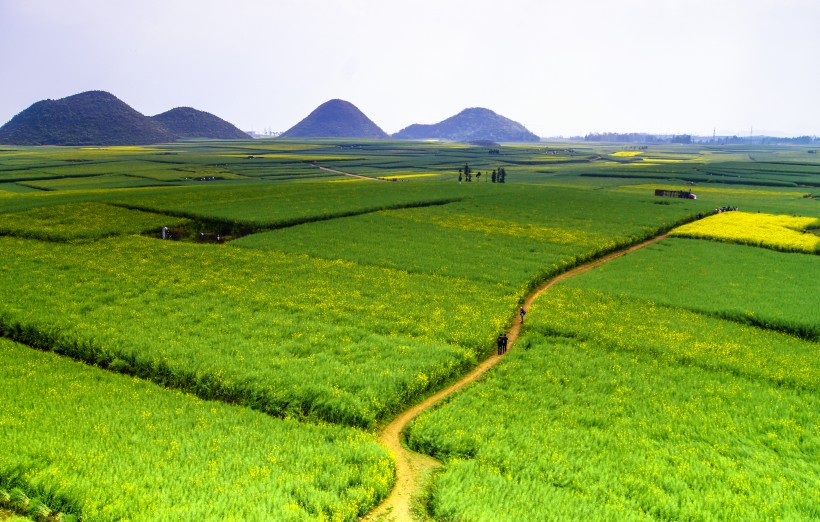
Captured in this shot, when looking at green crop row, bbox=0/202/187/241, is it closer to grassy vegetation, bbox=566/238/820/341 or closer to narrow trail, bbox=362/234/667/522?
narrow trail, bbox=362/234/667/522

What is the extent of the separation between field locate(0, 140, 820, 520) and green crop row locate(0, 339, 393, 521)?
9 centimetres

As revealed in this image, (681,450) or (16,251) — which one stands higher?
(16,251)

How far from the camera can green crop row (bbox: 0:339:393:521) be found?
1505 centimetres

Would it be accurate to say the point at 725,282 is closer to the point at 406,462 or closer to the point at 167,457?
the point at 406,462

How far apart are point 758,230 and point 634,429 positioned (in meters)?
56.5

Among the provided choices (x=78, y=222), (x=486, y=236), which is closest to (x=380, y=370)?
(x=486, y=236)

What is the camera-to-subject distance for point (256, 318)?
31438mm

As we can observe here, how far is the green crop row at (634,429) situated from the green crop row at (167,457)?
3507 millimetres

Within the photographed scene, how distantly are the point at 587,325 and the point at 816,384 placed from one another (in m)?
11.9

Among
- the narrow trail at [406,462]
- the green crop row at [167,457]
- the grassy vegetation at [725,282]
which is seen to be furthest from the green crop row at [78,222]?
the grassy vegetation at [725,282]

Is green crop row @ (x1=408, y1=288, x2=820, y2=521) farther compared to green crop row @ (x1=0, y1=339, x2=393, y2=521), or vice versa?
green crop row @ (x1=408, y1=288, x2=820, y2=521)

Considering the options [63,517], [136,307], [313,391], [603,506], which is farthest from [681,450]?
[136,307]

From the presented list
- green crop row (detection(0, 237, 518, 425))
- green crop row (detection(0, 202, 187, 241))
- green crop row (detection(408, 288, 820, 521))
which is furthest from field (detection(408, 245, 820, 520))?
green crop row (detection(0, 202, 187, 241))

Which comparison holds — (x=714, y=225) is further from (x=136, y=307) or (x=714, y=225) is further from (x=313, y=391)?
(x=136, y=307)
